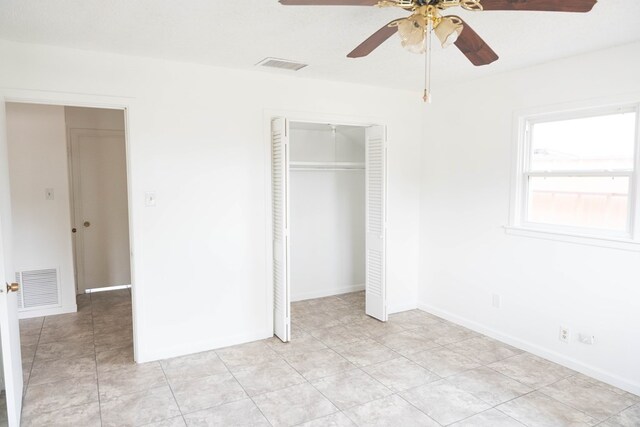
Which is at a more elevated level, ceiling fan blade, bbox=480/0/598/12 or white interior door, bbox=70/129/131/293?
ceiling fan blade, bbox=480/0/598/12

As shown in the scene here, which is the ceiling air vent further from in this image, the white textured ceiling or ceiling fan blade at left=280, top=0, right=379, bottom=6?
ceiling fan blade at left=280, top=0, right=379, bottom=6

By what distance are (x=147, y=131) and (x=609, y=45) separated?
3.40 m

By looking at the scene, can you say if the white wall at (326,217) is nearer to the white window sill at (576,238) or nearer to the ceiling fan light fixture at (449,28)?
the white window sill at (576,238)

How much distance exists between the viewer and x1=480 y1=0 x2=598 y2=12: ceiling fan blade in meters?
1.71

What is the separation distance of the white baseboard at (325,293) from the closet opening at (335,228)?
1cm

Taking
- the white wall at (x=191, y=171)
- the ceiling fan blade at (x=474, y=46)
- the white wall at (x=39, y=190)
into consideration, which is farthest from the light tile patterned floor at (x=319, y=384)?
the ceiling fan blade at (x=474, y=46)

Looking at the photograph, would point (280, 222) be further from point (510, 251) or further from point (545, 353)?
point (545, 353)

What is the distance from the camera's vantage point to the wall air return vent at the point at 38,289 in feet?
14.9

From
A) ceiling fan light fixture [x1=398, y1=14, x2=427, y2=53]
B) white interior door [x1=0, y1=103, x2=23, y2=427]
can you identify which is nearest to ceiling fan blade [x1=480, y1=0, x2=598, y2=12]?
ceiling fan light fixture [x1=398, y1=14, x2=427, y2=53]

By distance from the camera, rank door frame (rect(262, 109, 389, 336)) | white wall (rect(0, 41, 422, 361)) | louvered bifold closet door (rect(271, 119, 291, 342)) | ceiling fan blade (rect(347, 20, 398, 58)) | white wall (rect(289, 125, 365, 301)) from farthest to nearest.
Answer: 1. white wall (rect(289, 125, 365, 301))
2. door frame (rect(262, 109, 389, 336))
3. louvered bifold closet door (rect(271, 119, 291, 342))
4. white wall (rect(0, 41, 422, 361))
5. ceiling fan blade (rect(347, 20, 398, 58))

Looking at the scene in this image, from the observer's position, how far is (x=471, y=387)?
309 centimetres

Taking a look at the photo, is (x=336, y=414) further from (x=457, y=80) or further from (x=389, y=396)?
(x=457, y=80)

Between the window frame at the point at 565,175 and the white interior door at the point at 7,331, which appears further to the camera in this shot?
the window frame at the point at 565,175

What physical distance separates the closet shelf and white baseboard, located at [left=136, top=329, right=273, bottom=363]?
1.94 m
